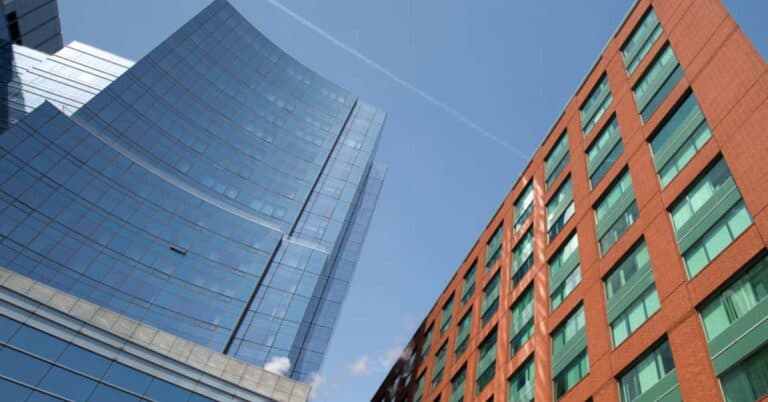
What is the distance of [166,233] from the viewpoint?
239ft

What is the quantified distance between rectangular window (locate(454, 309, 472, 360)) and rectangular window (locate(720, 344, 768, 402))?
23843mm

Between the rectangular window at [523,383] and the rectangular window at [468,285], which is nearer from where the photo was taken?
the rectangular window at [523,383]

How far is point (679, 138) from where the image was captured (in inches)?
1041

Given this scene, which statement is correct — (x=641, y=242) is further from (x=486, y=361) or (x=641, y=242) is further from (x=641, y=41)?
(x=641, y=41)

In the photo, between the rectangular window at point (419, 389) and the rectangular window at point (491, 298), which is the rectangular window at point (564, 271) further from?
the rectangular window at point (419, 389)

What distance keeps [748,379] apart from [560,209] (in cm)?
1905

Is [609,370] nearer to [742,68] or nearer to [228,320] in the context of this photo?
[742,68]

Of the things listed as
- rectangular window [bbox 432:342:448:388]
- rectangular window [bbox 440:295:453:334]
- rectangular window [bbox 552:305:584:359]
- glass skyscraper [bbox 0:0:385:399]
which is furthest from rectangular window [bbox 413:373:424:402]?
glass skyscraper [bbox 0:0:385:399]

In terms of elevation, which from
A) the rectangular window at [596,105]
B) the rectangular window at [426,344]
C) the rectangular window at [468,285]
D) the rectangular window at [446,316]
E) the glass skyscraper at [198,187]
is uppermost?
the glass skyscraper at [198,187]

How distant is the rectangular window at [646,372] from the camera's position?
21.0m

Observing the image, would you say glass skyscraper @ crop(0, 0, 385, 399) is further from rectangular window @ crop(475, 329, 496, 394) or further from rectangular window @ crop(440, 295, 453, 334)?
rectangular window @ crop(475, 329, 496, 394)

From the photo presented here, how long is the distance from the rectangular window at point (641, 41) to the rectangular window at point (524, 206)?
10998 mm

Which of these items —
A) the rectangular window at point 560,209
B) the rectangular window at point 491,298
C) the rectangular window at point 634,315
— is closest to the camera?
the rectangular window at point 634,315

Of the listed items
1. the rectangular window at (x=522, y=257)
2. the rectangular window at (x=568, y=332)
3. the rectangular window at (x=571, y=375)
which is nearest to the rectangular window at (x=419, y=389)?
the rectangular window at (x=522, y=257)
